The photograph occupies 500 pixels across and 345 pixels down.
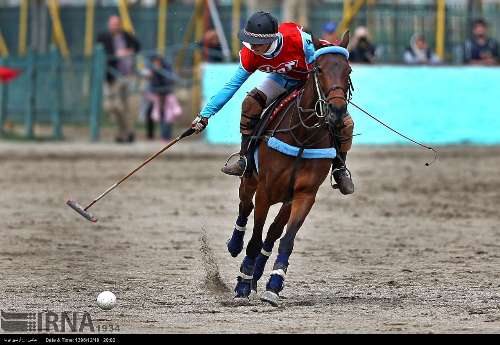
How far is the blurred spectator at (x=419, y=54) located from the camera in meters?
26.7

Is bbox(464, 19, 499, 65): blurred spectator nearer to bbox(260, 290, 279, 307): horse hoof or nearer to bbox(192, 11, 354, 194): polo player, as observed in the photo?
bbox(192, 11, 354, 194): polo player

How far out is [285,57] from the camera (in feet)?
36.9

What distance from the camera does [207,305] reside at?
35.2ft

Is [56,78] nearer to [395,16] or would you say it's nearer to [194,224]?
[395,16]

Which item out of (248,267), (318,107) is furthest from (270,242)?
(318,107)

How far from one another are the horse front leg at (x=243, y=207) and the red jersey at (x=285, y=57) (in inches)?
38.8

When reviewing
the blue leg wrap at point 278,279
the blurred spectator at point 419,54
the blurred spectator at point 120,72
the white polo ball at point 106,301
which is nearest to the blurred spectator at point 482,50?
the blurred spectator at point 419,54

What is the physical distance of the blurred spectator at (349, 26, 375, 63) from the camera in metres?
24.6

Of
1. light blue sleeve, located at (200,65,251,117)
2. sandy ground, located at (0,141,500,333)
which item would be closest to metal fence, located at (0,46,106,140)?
sandy ground, located at (0,141,500,333)

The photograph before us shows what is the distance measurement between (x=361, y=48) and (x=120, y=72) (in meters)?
5.07

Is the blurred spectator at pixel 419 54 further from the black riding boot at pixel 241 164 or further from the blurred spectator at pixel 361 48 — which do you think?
the black riding boot at pixel 241 164

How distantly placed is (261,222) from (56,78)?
17.0m
